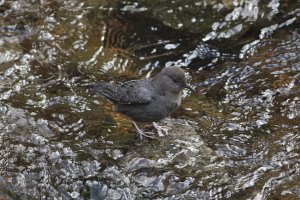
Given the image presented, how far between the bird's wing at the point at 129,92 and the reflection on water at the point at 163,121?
14.1 inches

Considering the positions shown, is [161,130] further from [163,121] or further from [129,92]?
[129,92]

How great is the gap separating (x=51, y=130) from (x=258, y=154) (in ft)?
7.53

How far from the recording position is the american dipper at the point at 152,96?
607 centimetres

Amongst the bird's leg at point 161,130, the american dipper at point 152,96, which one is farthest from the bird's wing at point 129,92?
the bird's leg at point 161,130

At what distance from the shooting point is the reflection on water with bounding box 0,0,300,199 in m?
5.46

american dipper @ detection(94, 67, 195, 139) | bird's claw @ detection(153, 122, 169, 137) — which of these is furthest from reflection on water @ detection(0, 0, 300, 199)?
american dipper @ detection(94, 67, 195, 139)

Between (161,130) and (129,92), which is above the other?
(129,92)

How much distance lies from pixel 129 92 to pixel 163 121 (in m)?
0.58

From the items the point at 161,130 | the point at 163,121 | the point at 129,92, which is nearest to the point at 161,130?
the point at 161,130

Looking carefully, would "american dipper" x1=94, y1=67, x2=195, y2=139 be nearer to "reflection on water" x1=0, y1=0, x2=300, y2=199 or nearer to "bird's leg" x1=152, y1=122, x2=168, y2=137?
"bird's leg" x1=152, y1=122, x2=168, y2=137

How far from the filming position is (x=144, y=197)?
17.3 feet

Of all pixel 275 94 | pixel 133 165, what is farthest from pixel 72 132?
pixel 275 94

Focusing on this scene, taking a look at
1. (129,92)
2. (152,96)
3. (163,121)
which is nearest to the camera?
(152,96)

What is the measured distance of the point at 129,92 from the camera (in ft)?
20.7
